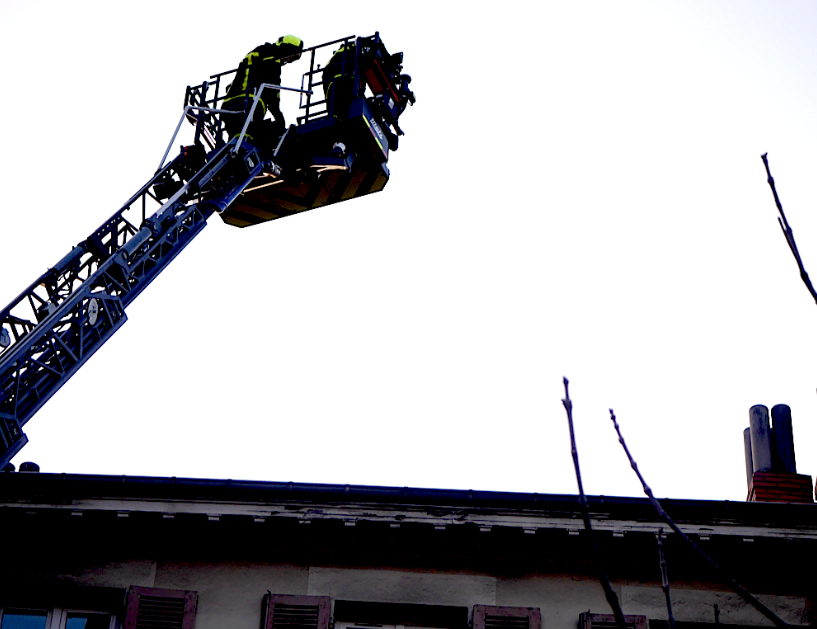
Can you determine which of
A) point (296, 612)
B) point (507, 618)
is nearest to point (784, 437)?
point (507, 618)

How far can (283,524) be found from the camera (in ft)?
32.2

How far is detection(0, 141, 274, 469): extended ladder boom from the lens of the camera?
9891 millimetres

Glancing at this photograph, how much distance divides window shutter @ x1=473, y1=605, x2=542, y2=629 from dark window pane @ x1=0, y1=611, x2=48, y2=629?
4599mm

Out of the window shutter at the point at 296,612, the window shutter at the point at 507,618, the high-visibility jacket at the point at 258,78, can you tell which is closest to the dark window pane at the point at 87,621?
the window shutter at the point at 296,612

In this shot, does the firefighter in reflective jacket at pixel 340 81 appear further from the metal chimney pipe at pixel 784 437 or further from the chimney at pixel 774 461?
the metal chimney pipe at pixel 784 437

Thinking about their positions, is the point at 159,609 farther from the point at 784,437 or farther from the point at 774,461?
the point at 784,437

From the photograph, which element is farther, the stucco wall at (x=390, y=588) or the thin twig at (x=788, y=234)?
the stucco wall at (x=390, y=588)

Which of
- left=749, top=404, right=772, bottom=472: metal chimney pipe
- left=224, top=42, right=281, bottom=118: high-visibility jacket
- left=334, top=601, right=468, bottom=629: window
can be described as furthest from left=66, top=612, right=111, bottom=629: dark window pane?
left=749, top=404, right=772, bottom=472: metal chimney pipe

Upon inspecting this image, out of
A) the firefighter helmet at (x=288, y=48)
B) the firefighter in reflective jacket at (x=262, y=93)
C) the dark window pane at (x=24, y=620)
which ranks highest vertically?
the firefighter helmet at (x=288, y=48)

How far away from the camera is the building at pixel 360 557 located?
962 centimetres

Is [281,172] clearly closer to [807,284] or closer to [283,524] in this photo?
[283,524]

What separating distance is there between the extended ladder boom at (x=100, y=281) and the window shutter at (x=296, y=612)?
3165 millimetres

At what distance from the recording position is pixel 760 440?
495 inches

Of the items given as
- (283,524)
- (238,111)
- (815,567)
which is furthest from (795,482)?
(238,111)
